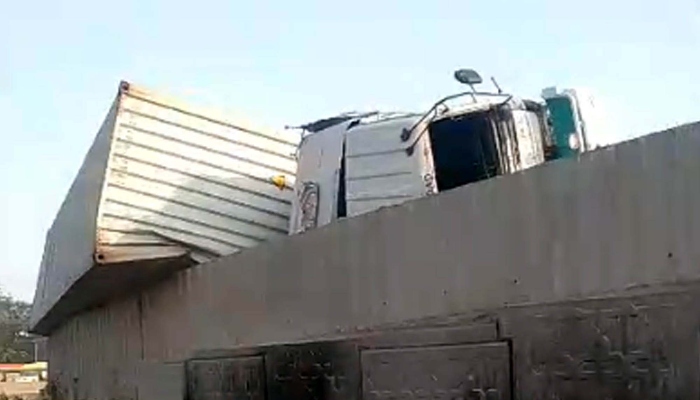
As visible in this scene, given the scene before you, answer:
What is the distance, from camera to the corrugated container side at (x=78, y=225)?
459 inches

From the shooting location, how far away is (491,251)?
18.5ft

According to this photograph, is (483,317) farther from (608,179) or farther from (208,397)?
(208,397)

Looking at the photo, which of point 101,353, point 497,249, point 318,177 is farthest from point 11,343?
point 497,249

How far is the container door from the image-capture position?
9.22 m

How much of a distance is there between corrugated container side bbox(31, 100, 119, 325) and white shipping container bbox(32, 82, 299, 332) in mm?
26

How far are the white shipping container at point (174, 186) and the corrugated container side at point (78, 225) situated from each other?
3cm

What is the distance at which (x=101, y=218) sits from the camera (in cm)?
1122

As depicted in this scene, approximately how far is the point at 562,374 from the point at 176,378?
6.21 metres

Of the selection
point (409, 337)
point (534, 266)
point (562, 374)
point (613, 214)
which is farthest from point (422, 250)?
point (562, 374)

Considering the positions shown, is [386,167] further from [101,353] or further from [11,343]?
[11,343]

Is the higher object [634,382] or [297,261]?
[297,261]

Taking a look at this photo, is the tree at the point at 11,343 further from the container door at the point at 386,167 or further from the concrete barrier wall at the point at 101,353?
the container door at the point at 386,167

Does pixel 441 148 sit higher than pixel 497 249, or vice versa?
pixel 441 148

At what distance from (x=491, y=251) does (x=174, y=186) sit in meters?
6.76
